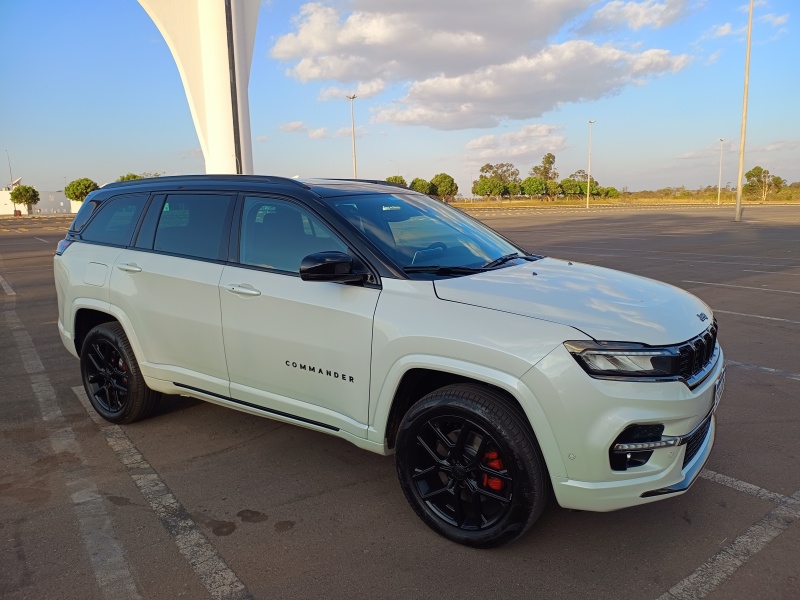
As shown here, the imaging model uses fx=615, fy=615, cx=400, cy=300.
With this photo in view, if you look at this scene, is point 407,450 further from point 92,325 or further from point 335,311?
point 92,325

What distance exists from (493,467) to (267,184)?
2.25 meters

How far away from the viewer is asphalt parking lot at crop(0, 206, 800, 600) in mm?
2803

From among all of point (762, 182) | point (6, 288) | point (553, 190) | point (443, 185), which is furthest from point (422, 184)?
point (6, 288)

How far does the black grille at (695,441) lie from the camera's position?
289 centimetres

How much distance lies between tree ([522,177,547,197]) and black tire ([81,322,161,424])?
87913 millimetres

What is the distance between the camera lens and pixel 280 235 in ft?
12.5

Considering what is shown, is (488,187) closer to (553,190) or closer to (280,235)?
(553,190)

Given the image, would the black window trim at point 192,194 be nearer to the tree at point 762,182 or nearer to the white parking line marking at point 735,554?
the white parking line marking at point 735,554

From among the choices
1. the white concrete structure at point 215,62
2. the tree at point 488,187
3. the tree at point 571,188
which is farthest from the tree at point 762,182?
the white concrete structure at point 215,62

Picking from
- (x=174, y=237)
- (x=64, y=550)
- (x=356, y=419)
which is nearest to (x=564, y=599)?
(x=356, y=419)

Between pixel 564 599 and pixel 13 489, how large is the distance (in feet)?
10.6

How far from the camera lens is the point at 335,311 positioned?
132 inches

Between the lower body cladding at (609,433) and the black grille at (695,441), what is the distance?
3.5 inches

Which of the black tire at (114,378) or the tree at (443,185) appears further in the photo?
the tree at (443,185)
